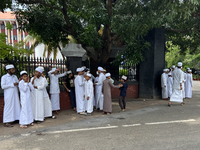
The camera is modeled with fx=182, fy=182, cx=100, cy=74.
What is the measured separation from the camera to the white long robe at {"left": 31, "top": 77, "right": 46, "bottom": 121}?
19.2ft

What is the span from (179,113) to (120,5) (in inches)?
201

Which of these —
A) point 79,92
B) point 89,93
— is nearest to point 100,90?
point 89,93

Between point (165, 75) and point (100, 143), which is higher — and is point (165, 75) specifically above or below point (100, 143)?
above

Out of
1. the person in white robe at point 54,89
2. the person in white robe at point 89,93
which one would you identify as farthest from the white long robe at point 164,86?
the person in white robe at point 54,89

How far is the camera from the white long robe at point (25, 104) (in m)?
5.38

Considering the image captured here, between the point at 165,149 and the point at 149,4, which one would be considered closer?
the point at 165,149

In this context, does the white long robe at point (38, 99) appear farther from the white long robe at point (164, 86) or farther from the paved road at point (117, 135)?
→ the white long robe at point (164, 86)

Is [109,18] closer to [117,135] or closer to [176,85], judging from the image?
[176,85]

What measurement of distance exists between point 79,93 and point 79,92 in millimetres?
39

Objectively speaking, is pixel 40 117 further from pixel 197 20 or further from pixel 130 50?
pixel 197 20

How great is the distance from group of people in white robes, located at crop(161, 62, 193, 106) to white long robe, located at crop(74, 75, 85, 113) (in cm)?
400

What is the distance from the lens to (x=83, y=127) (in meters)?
5.47

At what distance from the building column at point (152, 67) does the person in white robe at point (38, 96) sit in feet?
20.3

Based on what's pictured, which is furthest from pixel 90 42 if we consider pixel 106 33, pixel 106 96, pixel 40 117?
pixel 40 117
